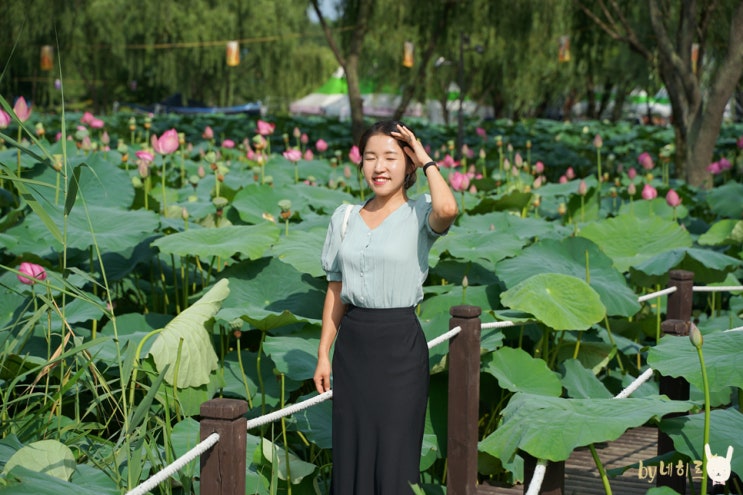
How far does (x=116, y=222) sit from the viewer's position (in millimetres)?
3600

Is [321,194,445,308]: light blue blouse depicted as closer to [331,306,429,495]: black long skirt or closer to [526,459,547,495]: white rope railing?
[331,306,429,495]: black long skirt

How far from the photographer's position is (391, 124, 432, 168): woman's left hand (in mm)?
1896

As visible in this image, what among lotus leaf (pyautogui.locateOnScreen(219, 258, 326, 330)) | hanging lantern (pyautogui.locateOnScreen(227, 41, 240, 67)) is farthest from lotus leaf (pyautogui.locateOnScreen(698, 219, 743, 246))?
hanging lantern (pyautogui.locateOnScreen(227, 41, 240, 67))

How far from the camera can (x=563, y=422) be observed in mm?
1871

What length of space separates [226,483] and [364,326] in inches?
17.6

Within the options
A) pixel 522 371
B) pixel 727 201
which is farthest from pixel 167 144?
pixel 727 201

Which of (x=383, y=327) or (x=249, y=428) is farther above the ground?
(x=383, y=327)

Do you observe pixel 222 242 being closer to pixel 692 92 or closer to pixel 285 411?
pixel 285 411

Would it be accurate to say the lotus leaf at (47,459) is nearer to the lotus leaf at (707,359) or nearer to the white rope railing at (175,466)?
the white rope railing at (175,466)

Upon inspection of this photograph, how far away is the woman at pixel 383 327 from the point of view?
6.19ft

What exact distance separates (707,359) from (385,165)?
89cm

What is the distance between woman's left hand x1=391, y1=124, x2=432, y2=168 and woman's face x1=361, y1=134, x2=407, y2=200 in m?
0.01

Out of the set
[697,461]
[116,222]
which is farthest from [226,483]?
[116,222]

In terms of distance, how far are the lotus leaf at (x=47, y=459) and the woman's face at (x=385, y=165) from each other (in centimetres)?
75
